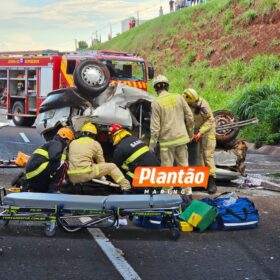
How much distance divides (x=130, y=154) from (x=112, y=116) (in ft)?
3.62

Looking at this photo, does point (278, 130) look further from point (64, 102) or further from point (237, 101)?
point (64, 102)

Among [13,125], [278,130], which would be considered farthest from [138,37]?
[278,130]

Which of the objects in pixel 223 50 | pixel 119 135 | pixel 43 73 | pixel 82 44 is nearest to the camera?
pixel 119 135

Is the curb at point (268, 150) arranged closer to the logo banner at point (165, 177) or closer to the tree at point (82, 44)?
the logo banner at point (165, 177)

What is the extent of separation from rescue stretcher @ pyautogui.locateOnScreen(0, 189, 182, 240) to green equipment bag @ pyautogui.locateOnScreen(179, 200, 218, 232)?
0.30 metres

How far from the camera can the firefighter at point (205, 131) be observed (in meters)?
9.66

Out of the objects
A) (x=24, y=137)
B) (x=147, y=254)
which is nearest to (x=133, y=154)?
(x=147, y=254)

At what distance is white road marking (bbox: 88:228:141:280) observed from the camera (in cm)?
558

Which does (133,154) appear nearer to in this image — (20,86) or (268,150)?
(268,150)

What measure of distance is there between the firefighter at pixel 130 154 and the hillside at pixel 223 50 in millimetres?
9563

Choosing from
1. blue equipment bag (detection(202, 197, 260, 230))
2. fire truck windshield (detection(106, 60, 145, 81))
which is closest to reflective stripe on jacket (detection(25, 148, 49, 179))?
blue equipment bag (detection(202, 197, 260, 230))

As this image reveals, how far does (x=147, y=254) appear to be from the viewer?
6.27 metres

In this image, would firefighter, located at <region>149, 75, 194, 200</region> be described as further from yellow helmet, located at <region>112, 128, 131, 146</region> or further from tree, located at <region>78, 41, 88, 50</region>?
tree, located at <region>78, 41, 88, 50</region>

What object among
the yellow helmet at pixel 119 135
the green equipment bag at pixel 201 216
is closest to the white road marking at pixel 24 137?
the yellow helmet at pixel 119 135
